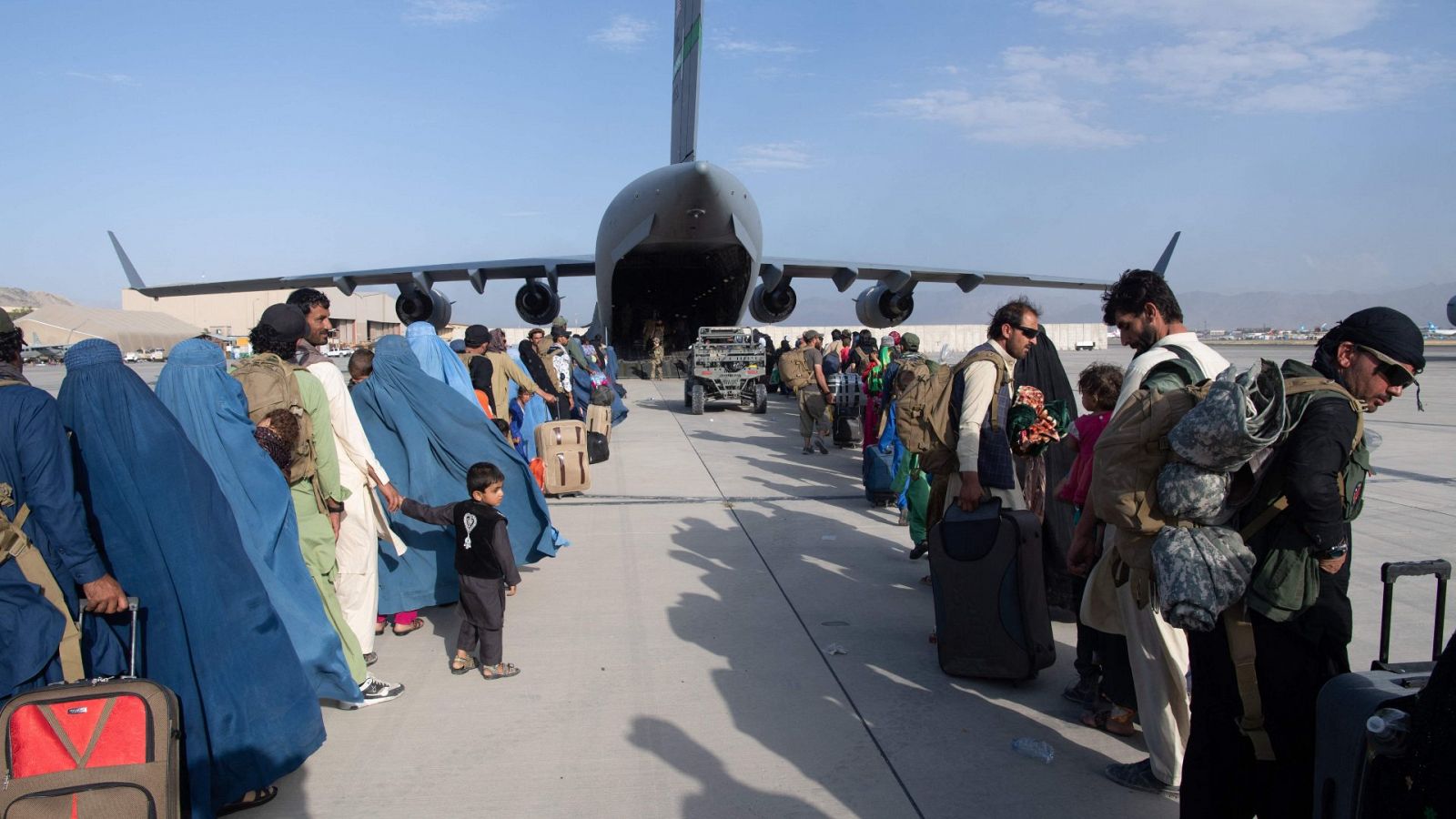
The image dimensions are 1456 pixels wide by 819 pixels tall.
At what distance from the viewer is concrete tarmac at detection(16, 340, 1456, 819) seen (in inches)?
→ 126

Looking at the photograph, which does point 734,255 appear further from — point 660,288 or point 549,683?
point 549,683

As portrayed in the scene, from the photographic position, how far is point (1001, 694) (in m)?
4.07

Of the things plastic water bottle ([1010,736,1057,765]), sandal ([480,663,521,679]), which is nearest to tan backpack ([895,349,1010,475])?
plastic water bottle ([1010,736,1057,765])

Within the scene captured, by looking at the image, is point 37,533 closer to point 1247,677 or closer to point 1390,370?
point 1247,677

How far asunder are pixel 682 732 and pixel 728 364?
13.2 m

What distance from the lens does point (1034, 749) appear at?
349cm

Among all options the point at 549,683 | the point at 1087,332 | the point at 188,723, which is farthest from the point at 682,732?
the point at 1087,332

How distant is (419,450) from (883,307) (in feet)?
67.1

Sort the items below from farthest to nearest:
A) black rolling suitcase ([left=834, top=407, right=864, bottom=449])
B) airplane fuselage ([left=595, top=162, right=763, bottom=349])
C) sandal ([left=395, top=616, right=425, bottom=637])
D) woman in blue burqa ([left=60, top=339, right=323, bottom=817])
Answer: airplane fuselage ([left=595, top=162, right=763, bottom=349])
black rolling suitcase ([left=834, top=407, right=864, bottom=449])
sandal ([left=395, top=616, right=425, bottom=637])
woman in blue burqa ([left=60, top=339, right=323, bottom=817])

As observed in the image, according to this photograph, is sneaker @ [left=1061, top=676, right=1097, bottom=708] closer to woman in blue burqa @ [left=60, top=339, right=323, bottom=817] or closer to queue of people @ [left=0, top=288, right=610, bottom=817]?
queue of people @ [left=0, top=288, right=610, bottom=817]

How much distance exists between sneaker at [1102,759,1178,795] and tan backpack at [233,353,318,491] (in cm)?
346

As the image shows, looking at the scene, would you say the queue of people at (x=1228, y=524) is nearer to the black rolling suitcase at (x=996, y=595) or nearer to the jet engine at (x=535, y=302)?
the black rolling suitcase at (x=996, y=595)

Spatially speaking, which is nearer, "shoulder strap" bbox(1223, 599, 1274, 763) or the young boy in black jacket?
"shoulder strap" bbox(1223, 599, 1274, 763)

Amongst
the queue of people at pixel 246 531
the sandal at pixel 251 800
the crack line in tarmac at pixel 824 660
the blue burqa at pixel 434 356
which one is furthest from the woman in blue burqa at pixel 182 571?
the blue burqa at pixel 434 356
